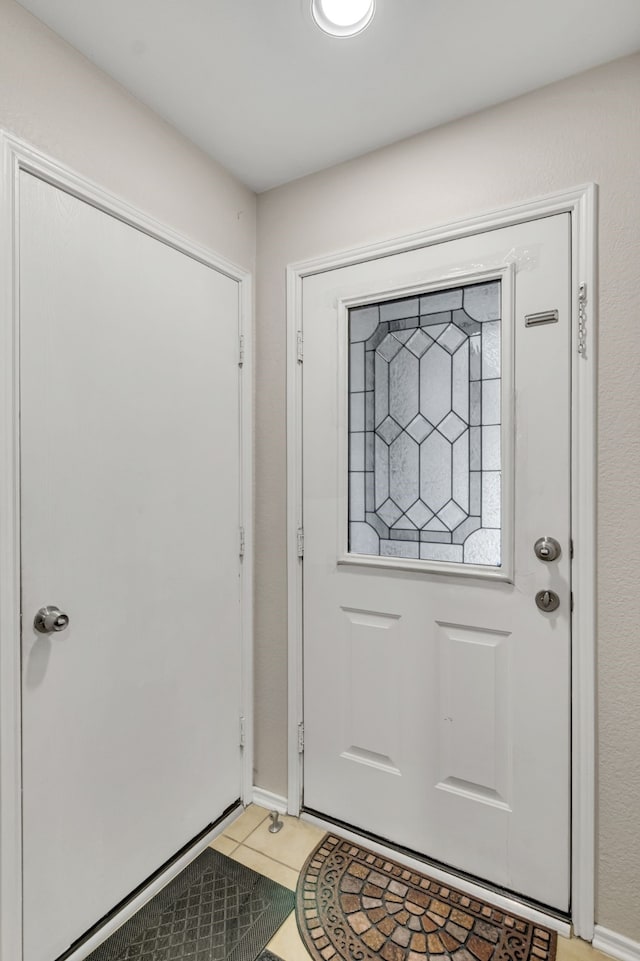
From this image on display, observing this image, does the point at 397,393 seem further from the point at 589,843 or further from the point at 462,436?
the point at 589,843

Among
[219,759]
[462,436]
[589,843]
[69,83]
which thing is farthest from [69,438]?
[589,843]

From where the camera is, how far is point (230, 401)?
188 centimetres

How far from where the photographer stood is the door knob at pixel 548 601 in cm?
144

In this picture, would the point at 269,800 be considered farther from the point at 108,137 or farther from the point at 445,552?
the point at 108,137

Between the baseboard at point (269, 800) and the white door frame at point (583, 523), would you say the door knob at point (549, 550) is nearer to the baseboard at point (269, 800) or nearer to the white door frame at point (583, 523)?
the white door frame at point (583, 523)

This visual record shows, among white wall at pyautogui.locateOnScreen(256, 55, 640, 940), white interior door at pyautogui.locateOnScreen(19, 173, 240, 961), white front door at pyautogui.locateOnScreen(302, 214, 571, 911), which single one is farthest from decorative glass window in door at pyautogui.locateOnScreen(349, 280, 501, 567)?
white interior door at pyautogui.locateOnScreen(19, 173, 240, 961)

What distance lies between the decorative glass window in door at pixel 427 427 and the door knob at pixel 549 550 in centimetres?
13

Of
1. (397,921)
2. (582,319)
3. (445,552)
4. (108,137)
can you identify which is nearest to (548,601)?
(445,552)

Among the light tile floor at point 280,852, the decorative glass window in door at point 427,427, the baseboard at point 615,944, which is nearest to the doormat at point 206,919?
the light tile floor at point 280,852

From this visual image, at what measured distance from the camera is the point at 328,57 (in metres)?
1.35

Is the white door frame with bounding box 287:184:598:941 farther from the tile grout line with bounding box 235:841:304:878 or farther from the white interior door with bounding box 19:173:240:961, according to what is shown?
the white interior door with bounding box 19:173:240:961

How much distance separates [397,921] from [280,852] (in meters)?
0.44

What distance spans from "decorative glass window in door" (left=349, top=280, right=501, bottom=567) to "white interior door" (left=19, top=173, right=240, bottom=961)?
50 cm

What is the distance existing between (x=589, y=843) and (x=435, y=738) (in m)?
0.47
